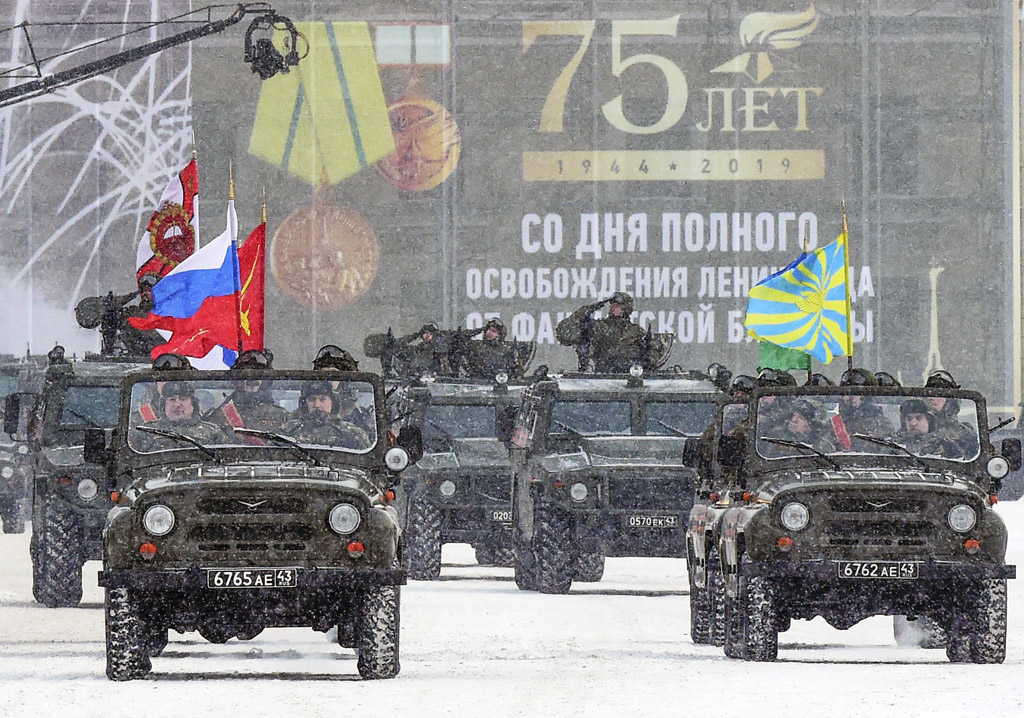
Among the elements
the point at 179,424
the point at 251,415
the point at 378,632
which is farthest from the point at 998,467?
the point at 179,424

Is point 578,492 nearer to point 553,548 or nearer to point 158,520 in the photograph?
point 553,548

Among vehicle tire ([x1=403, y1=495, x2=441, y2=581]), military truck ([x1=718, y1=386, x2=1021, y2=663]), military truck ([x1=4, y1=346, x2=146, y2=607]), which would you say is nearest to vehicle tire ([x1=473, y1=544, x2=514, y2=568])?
vehicle tire ([x1=403, y1=495, x2=441, y2=581])

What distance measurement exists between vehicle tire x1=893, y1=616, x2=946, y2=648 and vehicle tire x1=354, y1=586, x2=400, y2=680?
4.07 metres

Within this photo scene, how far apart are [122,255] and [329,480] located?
2769cm

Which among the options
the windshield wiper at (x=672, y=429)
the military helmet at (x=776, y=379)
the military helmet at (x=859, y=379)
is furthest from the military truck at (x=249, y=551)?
the windshield wiper at (x=672, y=429)

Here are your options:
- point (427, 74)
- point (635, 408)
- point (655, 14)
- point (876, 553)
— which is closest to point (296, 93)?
point (427, 74)

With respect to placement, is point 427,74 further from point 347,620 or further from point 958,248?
point 347,620

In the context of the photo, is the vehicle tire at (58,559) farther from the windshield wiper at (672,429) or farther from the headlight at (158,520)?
the headlight at (158,520)

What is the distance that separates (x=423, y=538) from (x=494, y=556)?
2.49 m

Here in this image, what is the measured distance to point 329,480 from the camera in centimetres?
1377

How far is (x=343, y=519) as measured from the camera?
44.7 feet

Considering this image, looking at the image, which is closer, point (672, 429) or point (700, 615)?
point (700, 615)

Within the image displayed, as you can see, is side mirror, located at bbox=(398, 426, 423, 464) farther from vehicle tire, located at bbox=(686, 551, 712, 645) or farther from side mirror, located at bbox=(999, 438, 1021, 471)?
side mirror, located at bbox=(999, 438, 1021, 471)

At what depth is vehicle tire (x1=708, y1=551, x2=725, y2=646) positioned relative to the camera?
1599 centimetres
